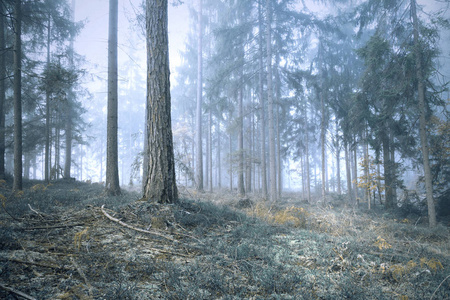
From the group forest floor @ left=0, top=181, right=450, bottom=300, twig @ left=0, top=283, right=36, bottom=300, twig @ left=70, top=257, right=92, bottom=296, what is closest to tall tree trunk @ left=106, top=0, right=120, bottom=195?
forest floor @ left=0, top=181, right=450, bottom=300

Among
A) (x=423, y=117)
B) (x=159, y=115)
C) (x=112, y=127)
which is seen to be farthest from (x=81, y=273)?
(x=423, y=117)

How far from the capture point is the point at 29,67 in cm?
1067

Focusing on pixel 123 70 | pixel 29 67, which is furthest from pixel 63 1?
pixel 123 70

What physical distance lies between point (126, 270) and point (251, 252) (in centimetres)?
169

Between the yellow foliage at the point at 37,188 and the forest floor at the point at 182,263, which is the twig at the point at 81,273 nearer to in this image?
the forest floor at the point at 182,263

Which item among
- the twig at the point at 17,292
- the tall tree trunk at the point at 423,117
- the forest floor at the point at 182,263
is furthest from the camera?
the tall tree trunk at the point at 423,117

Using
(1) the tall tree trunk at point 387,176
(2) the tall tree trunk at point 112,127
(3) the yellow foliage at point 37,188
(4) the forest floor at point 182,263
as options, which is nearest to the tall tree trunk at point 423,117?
(1) the tall tree trunk at point 387,176

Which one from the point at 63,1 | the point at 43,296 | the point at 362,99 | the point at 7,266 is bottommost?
the point at 43,296

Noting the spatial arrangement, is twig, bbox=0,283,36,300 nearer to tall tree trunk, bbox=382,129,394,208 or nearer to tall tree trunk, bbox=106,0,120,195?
tall tree trunk, bbox=106,0,120,195

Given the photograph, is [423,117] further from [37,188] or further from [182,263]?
[37,188]

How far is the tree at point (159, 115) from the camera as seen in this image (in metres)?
4.86

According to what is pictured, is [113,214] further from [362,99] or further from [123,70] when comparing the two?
[123,70]

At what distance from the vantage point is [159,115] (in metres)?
4.98

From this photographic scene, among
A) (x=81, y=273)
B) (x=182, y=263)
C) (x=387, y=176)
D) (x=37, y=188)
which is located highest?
(x=37, y=188)
